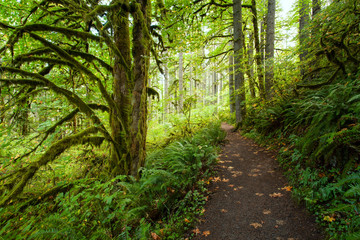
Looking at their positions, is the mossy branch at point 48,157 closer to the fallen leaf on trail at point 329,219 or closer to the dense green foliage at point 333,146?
the dense green foliage at point 333,146

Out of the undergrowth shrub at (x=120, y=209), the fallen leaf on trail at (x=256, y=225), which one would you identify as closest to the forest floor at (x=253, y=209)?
the fallen leaf on trail at (x=256, y=225)

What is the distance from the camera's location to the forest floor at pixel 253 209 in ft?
8.29

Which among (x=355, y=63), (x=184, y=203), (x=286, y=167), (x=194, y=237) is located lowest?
(x=194, y=237)

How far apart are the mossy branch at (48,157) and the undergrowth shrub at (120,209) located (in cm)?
38

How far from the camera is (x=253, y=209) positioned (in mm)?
→ 3092

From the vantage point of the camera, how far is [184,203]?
3.25 meters

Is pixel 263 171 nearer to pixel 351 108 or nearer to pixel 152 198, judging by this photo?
pixel 351 108

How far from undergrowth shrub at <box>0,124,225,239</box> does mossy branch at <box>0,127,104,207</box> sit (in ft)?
1.24

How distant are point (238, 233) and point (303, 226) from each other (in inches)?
40.7

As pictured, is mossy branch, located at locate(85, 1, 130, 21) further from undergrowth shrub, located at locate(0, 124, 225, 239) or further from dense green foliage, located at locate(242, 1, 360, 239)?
dense green foliage, located at locate(242, 1, 360, 239)

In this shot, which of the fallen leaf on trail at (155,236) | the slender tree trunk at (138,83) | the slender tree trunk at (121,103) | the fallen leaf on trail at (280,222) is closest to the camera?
the fallen leaf on trail at (155,236)

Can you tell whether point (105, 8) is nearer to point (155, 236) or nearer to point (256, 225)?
point (155, 236)

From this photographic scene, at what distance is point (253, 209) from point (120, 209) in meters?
2.55

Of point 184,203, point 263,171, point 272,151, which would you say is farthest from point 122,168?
point 272,151
